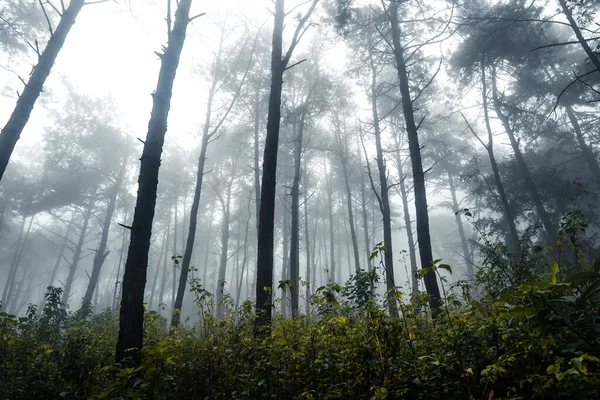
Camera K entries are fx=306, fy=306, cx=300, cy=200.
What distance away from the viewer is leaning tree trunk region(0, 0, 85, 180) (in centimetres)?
570

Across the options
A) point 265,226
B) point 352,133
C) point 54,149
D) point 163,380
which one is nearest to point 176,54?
point 265,226

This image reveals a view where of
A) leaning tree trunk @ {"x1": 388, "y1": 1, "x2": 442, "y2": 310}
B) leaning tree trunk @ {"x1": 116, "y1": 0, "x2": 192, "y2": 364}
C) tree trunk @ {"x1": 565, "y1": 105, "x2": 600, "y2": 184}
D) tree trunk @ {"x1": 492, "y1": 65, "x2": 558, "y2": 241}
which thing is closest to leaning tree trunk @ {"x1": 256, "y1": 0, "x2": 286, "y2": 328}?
leaning tree trunk @ {"x1": 116, "y1": 0, "x2": 192, "y2": 364}

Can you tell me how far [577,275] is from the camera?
178cm

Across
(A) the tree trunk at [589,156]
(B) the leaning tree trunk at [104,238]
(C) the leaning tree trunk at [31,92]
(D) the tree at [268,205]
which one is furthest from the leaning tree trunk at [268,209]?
(A) the tree trunk at [589,156]

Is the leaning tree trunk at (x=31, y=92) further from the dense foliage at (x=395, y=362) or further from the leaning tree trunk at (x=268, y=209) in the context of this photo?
the leaning tree trunk at (x=268, y=209)

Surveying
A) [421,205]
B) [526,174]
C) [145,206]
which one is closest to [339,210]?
[526,174]

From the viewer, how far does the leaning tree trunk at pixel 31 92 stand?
570cm

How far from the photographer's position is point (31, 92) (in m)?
6.08

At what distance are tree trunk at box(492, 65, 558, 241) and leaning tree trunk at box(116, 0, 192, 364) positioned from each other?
13159 mm

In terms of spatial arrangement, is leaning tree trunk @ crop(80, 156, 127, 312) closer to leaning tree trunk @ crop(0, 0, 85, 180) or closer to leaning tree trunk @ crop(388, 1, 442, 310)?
leaning tree trunk @ crop(0, 0, 85, 180)

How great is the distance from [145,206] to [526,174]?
14.8 m

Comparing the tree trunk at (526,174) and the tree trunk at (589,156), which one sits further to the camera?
the tree trunk at (589,156)

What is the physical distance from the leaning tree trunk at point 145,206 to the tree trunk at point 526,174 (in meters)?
13.2

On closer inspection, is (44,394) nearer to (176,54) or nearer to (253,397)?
(253,397)
